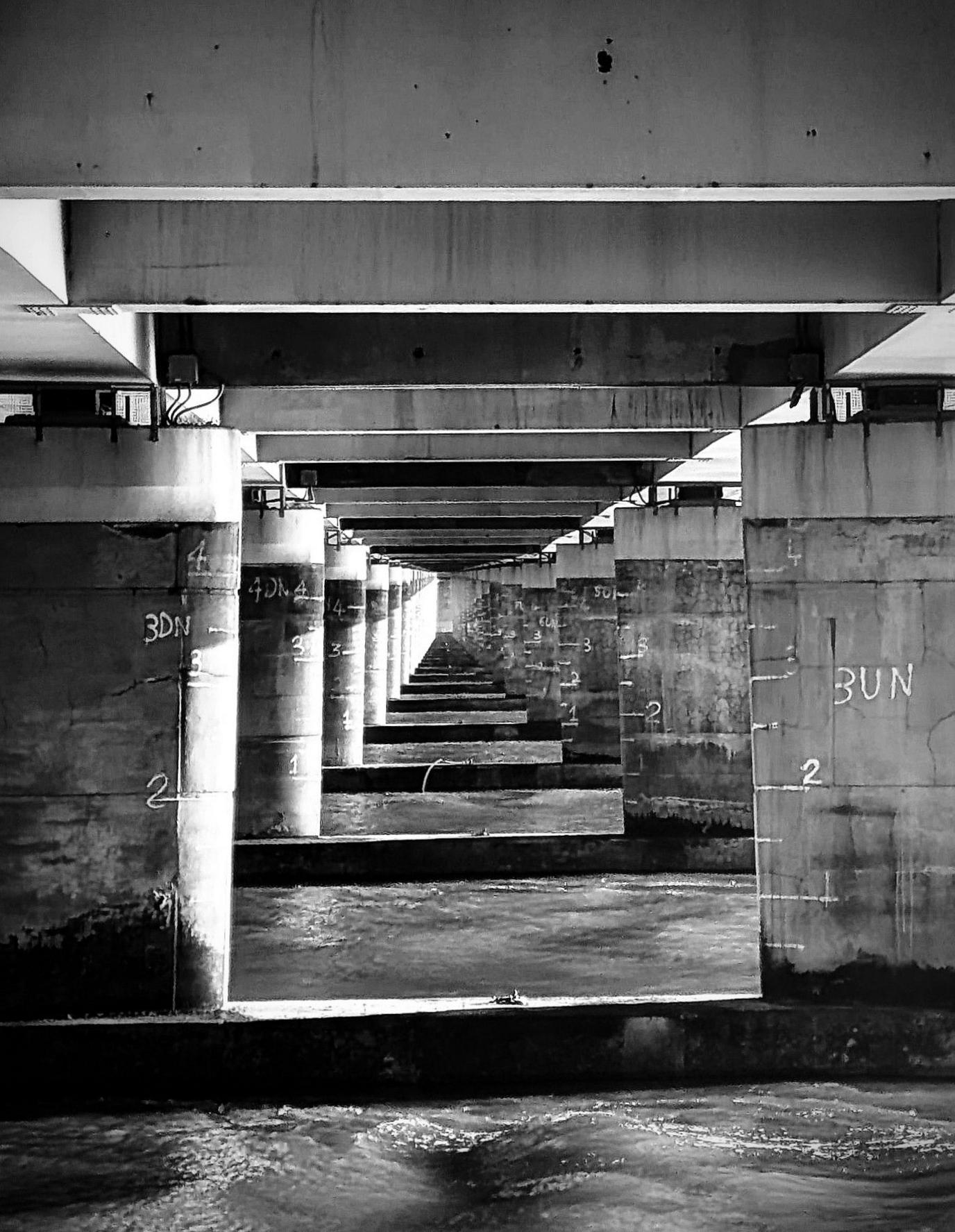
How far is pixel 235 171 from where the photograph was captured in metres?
5.09

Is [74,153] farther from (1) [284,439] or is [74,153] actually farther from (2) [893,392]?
(1) [284,439]

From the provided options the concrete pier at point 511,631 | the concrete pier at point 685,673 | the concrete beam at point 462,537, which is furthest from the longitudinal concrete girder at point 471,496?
the concrete pier at point 511,631

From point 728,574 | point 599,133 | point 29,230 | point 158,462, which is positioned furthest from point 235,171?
point 728,574

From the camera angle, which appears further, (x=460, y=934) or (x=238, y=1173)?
(x=460, y=934)

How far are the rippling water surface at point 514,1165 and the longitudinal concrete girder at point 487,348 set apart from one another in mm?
5391

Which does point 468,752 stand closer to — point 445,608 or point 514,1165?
point 514,1165

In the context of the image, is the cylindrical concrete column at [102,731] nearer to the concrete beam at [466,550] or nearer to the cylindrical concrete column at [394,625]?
the concrete beam at [466,550]

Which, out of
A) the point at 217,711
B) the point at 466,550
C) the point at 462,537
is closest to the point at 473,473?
the point at 217,711

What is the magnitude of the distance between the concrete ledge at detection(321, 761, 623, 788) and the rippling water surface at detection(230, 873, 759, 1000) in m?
7.75

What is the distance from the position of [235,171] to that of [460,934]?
11.9 meters

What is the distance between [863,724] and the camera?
10.6 metres

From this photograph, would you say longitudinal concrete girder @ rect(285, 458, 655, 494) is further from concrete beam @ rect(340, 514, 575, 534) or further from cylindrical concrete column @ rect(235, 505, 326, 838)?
concrete beam @ rect(340, 514, 575, 534)

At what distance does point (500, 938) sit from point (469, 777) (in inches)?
461

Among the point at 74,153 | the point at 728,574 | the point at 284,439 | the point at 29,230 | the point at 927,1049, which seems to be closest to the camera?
the point at 74,153
